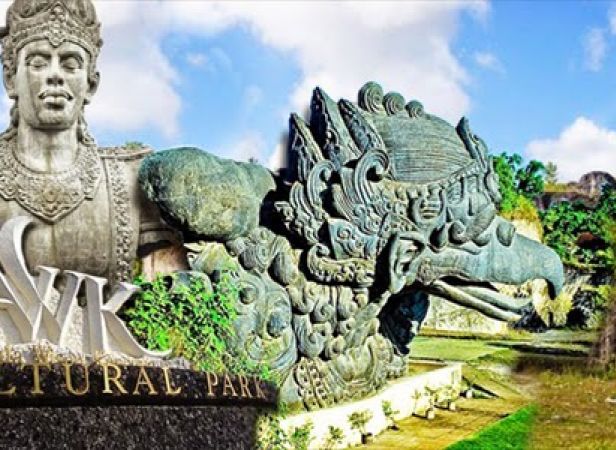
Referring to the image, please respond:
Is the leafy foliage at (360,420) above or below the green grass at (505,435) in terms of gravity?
above

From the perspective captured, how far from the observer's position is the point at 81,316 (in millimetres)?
5461

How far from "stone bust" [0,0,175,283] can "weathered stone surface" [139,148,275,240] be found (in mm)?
151


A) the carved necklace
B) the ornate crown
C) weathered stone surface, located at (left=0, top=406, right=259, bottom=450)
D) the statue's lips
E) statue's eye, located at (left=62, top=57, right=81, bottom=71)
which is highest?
the ornate crown

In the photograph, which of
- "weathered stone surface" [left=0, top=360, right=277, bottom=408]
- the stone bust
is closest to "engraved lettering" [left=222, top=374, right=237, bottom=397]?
"weathered stone surface" [left=0, top=360, right=277, bottom=408]

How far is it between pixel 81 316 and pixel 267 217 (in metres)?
1.98

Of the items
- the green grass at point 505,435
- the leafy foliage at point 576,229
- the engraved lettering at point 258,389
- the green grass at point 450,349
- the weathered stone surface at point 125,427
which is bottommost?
the green grass at point 505,435

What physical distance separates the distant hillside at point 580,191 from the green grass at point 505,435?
16676 mm

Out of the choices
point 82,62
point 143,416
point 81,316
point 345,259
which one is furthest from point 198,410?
point 345,259

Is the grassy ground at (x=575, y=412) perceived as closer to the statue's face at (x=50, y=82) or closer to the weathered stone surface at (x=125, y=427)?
the weathered stone surface at (x=125, y=427)

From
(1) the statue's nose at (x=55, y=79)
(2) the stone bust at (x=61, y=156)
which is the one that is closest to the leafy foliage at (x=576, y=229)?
(2) the stone bust at (x=61, y=156)

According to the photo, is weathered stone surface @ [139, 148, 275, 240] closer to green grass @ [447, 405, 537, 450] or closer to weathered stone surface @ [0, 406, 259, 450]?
weathered stone surface @ [0, 406, 259, 450]

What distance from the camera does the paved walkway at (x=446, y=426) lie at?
7852 mm

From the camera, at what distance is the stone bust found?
573 cm

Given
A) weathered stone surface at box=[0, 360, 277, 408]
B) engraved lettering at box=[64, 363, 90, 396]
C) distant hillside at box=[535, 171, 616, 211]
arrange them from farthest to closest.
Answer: distant hillside at box=[535, 171, 616, 211]
engraved lettering at box=[64, 363, 90, 396]
weathered stone surface at box=[0, 360, 277, 408]
